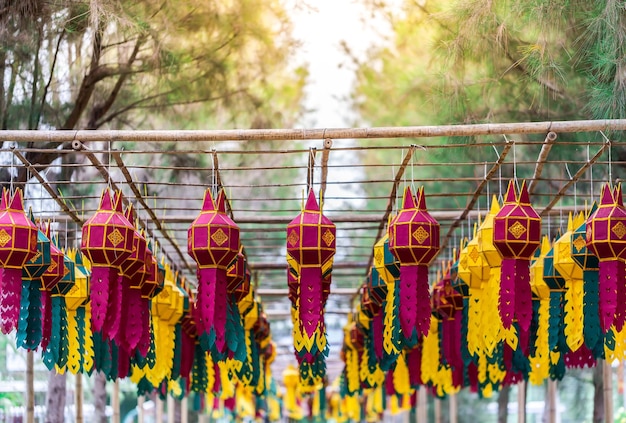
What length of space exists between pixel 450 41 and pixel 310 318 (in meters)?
3.66

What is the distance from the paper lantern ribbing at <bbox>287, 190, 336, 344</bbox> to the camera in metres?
6.94

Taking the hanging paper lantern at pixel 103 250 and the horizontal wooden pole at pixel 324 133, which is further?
the horizontal wooden pole at pixel 324 133

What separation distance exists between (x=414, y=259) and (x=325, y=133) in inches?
40.5

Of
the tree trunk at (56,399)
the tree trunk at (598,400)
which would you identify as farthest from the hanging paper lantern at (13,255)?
the tree trunk at (598,400)

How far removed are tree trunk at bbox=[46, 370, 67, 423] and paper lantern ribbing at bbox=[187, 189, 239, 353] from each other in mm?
6547

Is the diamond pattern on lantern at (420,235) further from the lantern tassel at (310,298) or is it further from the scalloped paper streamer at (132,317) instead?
the scalloped paper streamer at (132,317)

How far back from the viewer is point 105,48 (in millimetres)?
10172

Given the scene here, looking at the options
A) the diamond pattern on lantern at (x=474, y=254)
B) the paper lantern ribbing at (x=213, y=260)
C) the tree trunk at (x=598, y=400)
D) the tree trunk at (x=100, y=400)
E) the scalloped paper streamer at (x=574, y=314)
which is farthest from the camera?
the tree trunk at (x=100, y=400)

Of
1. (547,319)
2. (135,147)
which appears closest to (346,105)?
(135,147)

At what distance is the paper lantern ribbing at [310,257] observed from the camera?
22.8 ft

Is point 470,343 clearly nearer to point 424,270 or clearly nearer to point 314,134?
point 424,270

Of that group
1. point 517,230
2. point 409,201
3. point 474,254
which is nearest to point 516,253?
point 517,230

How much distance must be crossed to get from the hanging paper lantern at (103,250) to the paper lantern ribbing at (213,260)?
47 cm

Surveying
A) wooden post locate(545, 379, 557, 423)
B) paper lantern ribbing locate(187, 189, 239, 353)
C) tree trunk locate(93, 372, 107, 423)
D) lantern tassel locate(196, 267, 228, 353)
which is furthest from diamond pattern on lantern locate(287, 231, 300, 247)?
tree trunk locate(93, 372, 107, 423)
